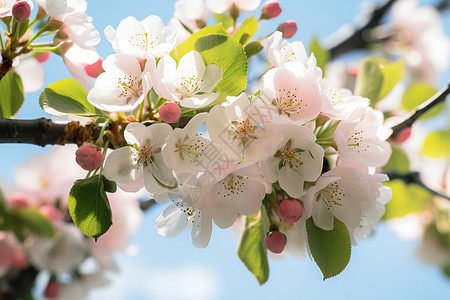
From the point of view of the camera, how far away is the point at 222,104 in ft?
2.60

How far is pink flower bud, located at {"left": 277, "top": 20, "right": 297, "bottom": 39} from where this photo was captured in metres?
1.09

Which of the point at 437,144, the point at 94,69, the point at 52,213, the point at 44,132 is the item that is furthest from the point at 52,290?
the point at 437,144

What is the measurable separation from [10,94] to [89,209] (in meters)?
0.42

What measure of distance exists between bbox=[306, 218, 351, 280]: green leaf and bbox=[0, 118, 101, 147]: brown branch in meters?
0.48

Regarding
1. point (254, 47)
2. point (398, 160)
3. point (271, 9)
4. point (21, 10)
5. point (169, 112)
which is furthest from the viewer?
point (398, 160)

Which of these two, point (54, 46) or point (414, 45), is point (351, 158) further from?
point (414, 45)

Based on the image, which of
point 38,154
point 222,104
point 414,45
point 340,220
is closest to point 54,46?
point 222,104

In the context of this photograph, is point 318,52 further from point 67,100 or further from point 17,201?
point 17,201

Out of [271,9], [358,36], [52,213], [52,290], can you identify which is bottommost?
[52,290]

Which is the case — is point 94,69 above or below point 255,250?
above

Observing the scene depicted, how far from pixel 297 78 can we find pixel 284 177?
18 centimetres

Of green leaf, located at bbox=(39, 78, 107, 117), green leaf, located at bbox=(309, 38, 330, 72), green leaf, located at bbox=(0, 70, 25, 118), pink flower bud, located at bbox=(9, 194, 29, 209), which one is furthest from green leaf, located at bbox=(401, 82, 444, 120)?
pink flower bud, located at bbox=(9, 194, 29, 209)

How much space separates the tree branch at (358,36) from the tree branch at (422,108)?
1451 millimetres

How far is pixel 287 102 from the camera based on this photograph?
33.0 inches
